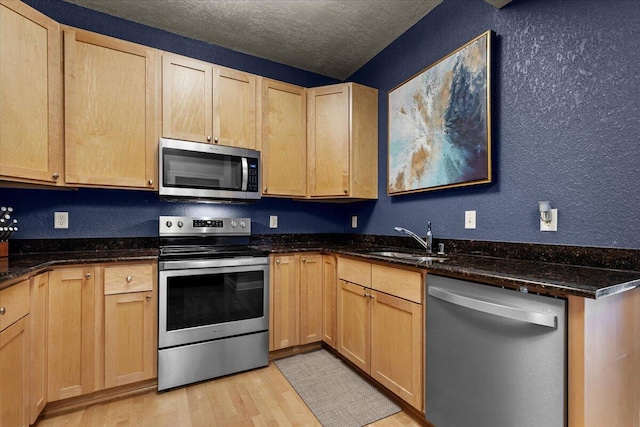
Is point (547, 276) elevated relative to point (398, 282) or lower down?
elevated

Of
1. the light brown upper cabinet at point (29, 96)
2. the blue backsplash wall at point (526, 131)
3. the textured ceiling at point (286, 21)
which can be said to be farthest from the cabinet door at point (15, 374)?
the textured ceiling at point (286, 21)

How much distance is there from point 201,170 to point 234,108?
0.63m

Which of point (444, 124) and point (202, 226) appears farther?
point (202, 226)

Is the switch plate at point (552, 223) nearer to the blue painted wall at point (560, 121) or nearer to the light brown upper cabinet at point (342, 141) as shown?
the blue painted wall at point (560, 121)

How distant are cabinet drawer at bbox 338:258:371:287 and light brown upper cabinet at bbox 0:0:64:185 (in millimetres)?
2062

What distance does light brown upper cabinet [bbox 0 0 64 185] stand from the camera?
167 centimetres

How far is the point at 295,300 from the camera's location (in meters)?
2.62

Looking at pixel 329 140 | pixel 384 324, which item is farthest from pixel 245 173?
pixel 384 324

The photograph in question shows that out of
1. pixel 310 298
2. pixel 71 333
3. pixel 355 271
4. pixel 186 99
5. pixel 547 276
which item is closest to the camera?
pixel 547 276

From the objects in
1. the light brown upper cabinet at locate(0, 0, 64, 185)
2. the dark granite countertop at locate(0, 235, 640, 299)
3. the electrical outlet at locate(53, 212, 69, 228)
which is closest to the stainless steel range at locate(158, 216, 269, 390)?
the dark granite countertop at locate(0, 235, 640, 299)

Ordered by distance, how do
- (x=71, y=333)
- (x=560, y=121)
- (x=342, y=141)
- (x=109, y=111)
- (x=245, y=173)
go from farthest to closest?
(x=342, y=141) < (x=245, y=173) < (x=109, y=111) < (x=71, y=333) < (x=560, y=121)

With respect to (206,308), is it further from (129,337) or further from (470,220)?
(470,220)

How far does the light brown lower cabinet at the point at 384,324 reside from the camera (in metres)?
1.73

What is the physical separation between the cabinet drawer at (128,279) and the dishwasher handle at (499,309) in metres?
1.82
